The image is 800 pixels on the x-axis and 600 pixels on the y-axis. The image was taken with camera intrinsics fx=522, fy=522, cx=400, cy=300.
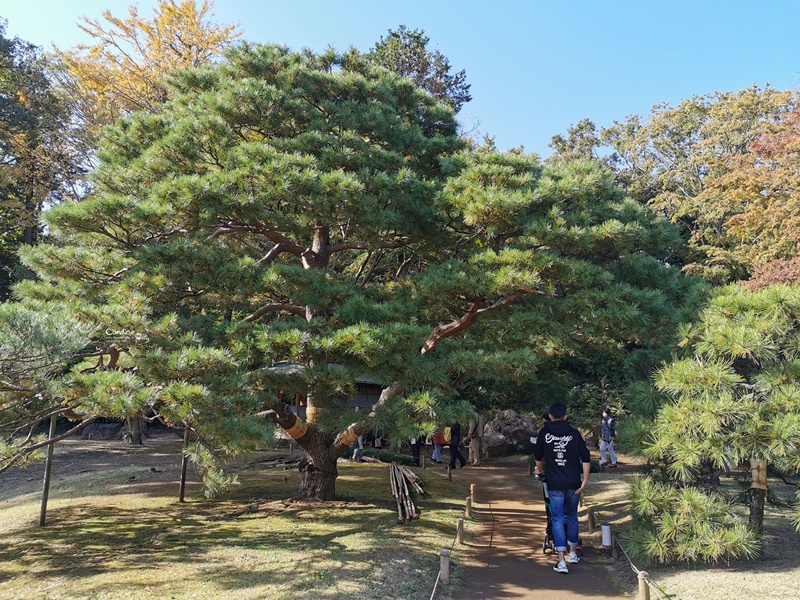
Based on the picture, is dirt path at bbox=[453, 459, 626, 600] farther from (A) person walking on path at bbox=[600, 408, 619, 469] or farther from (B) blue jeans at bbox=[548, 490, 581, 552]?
(A) person walking on path at bbox=[600, 408, 619, 469]

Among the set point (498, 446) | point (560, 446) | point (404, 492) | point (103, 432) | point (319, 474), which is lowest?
point (103, 432)

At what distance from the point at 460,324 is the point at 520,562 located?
8.86ft

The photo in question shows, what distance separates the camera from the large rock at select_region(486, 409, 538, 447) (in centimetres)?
1498

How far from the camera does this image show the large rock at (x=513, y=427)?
15.0 metres

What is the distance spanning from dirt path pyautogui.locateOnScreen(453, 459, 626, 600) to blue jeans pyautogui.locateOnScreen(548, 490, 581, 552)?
1.04 feet

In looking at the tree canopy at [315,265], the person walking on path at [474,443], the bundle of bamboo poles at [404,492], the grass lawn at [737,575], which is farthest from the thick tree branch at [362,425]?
the person walking on path at [474,443]

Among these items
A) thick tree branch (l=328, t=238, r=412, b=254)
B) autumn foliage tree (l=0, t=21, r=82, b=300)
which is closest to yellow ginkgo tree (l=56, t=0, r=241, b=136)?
autumn foliage tree (l=0, t=21, r=82, b=300)

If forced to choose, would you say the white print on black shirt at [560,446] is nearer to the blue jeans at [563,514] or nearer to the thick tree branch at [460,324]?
the blue jeans at [563,514]

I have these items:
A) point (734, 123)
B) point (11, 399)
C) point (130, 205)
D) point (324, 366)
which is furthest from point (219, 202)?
point (734, 123)

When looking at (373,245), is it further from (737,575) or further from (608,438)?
(608,438)

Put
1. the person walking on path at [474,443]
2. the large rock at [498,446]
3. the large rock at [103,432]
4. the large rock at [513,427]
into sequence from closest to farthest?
the person walking on path at [474,443] < the large rock at [498,446] < the large rock at [513,427] < the large rock at [103,432]

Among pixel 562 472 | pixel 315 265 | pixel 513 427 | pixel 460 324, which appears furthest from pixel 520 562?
pixel 513 427

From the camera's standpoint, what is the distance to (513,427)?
15219 mm

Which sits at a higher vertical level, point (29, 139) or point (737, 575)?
point (29, 139)
